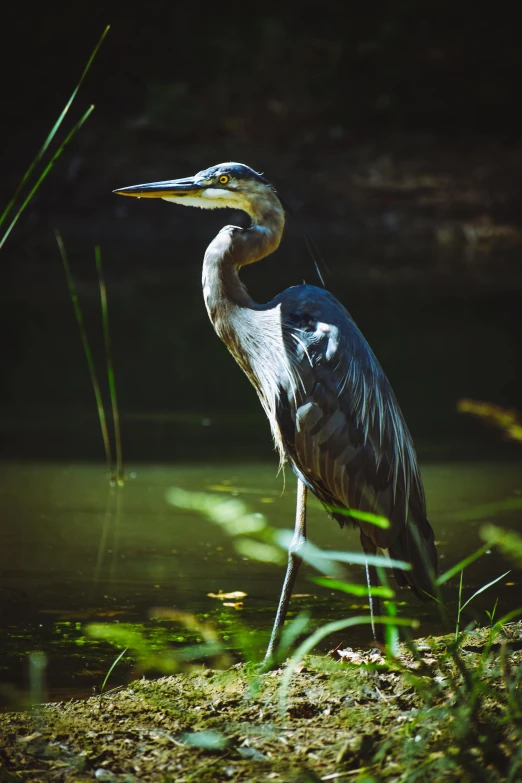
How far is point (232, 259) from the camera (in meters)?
3.56

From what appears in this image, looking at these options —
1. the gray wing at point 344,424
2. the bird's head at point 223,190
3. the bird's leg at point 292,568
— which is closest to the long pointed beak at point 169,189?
the bird's head at point 223,190

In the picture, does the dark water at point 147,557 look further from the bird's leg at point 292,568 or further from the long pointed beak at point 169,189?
the long pointed beak at point 169,189

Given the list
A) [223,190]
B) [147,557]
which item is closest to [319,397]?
[223,190]

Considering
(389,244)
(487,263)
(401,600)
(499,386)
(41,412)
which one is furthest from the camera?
(389,244)

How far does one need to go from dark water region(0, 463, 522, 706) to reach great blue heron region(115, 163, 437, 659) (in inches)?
21.7

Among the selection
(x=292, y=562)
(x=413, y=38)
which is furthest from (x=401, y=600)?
(x=413, y=38)

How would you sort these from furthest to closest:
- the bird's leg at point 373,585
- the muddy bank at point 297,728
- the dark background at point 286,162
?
the dark background at point 286,162
the bird's leg at point 373,585
the muddy bank at point 297,728

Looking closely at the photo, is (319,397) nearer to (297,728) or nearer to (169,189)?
(169,189)

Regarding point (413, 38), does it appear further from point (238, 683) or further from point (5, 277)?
point (238, 683)

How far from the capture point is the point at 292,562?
135 inches

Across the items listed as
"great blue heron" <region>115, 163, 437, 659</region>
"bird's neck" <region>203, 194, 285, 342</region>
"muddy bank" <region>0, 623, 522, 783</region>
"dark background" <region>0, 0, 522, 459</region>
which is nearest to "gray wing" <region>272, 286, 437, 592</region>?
"great blue heron" <region>115, 163, 437, 659</region>

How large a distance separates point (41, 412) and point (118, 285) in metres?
6.97

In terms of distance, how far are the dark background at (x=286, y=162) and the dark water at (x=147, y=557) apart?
362 cm

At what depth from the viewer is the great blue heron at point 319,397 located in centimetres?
336
